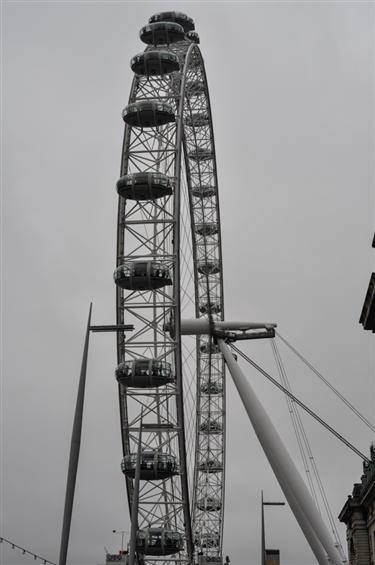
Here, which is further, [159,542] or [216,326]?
[159,542]

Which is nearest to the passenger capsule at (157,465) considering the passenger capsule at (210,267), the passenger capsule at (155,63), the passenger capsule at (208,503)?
the passenger capsule at (210,267)

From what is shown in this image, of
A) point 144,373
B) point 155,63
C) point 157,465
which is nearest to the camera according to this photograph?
point 144,373

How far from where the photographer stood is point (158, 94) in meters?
59.7

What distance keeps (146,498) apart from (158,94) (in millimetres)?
25315

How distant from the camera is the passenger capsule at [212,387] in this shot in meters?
77.0

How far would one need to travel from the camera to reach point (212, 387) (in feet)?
254

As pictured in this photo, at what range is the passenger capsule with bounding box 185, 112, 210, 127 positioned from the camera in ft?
222

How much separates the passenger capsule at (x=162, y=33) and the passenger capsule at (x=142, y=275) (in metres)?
18.0

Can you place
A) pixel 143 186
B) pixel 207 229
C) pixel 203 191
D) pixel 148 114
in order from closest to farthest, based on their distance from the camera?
pixel 143 186, pixel 148 114, pixel 203 191, pixel 207 229

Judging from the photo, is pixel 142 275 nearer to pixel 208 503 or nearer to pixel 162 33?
pixel 162 33

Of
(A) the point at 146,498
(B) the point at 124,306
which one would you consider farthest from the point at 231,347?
(A) the point at 146,498

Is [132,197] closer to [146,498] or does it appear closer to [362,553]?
[146,498]

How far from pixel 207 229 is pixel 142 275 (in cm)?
2219

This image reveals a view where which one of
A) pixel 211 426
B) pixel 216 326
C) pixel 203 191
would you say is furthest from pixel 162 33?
pixel 211 426
